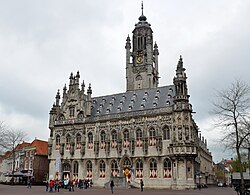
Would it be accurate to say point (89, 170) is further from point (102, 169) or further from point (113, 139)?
point (113, 139)

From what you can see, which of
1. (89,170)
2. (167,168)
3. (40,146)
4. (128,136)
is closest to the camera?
(167,168)

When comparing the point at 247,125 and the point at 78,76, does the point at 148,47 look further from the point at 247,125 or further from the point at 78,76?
the point at 247,125

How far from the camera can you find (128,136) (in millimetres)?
51656

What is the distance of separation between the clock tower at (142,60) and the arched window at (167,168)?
26.3 metres

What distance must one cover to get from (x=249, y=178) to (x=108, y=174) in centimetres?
2363

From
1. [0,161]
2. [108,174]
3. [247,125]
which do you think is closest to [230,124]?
[247,125]

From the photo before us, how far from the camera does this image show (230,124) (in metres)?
28.2

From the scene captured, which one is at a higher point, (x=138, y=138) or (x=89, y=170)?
(x=138, y=138)

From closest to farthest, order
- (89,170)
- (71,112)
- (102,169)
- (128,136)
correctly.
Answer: (128,136)
(102,169)
(89,170)
(71,112)

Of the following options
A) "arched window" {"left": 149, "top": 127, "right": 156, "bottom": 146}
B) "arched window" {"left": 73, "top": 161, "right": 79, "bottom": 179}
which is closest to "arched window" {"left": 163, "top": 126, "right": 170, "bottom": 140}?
"arched window" {"left": 149, "top": 127, "right": 156, "bottom": 146}

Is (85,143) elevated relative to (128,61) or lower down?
lower down

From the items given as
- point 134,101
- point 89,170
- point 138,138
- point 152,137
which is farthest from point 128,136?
point 89,170

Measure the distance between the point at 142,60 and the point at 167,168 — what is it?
111ft

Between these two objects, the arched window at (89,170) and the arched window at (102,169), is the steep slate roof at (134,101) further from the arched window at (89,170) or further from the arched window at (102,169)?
the arched window at (102,169)
